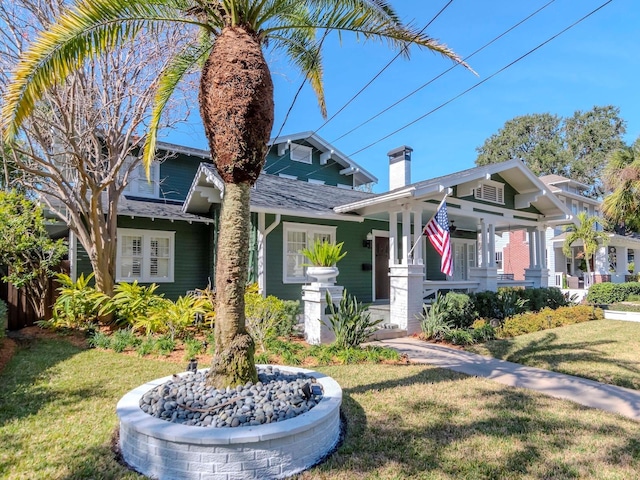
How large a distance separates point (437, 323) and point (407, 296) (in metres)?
0.91

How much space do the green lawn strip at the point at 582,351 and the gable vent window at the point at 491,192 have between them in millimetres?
4229

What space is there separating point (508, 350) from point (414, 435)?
486 cm

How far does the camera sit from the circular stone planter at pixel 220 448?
9.93ft

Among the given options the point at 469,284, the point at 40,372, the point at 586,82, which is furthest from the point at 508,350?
the point at 586,82

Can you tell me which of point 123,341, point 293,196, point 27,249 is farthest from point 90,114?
point 123,341

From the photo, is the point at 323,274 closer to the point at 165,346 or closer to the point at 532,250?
the point at 165,346

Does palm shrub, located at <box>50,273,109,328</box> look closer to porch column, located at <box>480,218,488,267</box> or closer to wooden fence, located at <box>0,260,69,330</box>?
wooden fence, located at <box>0,260,69,330</box>

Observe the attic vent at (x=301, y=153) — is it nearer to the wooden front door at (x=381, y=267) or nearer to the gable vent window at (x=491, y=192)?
the wooden front door at (x=381, y=267)

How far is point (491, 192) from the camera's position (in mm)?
12609

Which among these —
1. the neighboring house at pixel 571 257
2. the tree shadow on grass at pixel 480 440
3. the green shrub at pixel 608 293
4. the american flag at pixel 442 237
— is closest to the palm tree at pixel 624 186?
the green shrub at pixel 608 293

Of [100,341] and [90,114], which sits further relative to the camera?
[90,114]

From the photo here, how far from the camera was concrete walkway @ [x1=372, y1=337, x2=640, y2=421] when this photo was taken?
5039mm

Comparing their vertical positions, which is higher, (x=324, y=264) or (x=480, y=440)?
(x=324, y=264)

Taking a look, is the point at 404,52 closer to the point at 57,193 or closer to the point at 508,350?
the point at 508,350
